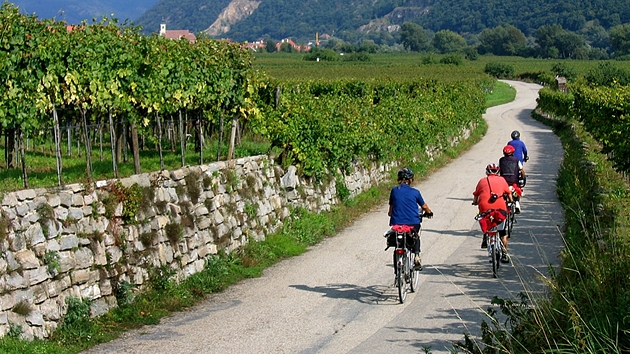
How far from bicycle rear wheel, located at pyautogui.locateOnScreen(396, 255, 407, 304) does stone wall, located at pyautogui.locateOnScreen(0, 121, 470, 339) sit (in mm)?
3429

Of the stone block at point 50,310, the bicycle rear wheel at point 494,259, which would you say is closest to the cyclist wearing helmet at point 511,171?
the bicycle rear wheel at point 494,259

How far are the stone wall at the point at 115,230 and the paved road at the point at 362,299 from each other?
0.85 meters

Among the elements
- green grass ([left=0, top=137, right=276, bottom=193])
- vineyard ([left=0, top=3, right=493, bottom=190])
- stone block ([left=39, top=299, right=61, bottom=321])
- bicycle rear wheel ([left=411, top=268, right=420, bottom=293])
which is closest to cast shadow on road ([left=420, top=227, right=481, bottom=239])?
vineyard ([left=0, top=3, right=493, bottom=190])

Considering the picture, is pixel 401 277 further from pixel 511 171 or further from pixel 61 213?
pixel 511 171

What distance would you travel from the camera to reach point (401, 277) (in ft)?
39.1

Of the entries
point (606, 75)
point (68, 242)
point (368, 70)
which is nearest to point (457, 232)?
point (68, 242)

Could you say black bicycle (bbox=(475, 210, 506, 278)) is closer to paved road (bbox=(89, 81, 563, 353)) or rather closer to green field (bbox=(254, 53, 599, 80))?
paved road (bbox=(89, 81, 563, 353))

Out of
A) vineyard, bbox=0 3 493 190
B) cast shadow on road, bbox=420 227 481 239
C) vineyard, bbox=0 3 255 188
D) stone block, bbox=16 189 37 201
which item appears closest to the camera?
stone block, bbox=16 189 37 201

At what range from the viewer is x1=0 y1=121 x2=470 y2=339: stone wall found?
9.91 m

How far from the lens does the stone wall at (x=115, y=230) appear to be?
9.91 m

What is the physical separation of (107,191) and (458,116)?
2933 cm

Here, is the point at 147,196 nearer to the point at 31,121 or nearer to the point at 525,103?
the point at 31,121

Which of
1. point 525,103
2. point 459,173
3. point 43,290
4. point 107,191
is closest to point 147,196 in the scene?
point 107,191

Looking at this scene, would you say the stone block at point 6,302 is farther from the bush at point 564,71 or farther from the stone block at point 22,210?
the bush at point 564,71
